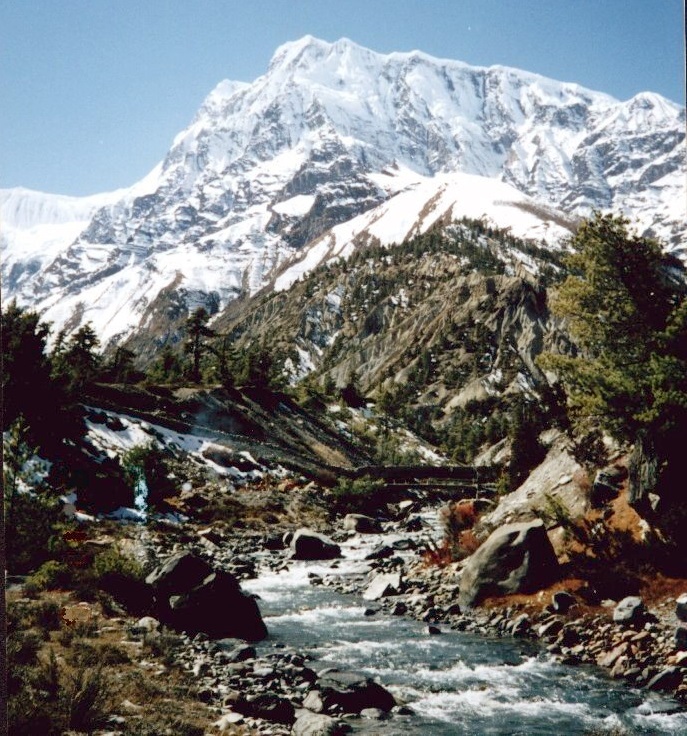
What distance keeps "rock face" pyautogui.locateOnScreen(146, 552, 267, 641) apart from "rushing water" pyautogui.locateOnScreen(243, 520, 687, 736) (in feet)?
3.65

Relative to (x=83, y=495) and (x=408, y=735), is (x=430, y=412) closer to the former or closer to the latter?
(x=83, y=495)

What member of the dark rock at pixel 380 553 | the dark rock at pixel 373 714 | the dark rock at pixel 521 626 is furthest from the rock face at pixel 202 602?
the dark rock at pixel 380 553

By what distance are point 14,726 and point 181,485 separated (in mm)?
41926

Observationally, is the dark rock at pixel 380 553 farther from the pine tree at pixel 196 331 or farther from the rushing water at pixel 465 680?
the pine tree at pixel 196 331

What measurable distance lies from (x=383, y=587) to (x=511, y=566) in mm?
6486

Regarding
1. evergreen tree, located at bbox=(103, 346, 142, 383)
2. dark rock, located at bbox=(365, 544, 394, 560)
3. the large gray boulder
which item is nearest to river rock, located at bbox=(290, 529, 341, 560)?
dark rock, located at bbox=(365, 544, 394, 560)

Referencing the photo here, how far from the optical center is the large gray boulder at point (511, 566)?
2372cm

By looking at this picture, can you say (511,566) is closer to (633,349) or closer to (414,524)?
(633,349)

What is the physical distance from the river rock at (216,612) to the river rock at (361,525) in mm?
29255

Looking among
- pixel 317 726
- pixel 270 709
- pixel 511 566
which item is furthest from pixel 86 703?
pixel 511 566

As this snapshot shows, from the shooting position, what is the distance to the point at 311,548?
38.7 meters

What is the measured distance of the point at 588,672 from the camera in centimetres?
1744

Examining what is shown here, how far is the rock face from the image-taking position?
20.5 metres

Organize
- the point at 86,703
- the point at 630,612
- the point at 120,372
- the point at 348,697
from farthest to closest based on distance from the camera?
the point at 120,372 → the point at 630,612 → the point at 348,697 → the point at 86,703
